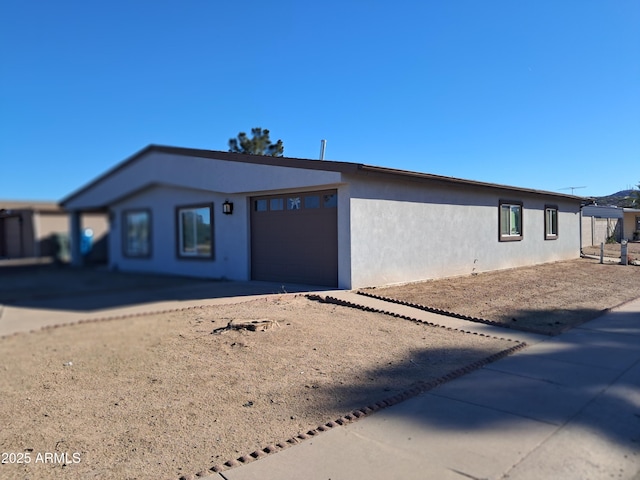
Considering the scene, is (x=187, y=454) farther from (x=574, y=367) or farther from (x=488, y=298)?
(x=488, y=298)

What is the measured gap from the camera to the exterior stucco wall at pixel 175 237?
46.4ft

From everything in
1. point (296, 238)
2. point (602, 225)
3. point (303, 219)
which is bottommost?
point (296, 238)

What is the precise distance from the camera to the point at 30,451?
12.5 feet

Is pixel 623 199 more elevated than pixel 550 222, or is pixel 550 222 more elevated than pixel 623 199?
pixel 623 199

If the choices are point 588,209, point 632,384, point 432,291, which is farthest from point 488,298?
point 588,209

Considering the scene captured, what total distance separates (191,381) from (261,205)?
8494 mm

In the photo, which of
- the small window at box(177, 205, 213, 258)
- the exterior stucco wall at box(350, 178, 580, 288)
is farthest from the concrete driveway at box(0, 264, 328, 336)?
the exterior stucco wall at box(350, 178, 580, 288)

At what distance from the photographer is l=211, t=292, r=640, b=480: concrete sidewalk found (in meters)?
3.39

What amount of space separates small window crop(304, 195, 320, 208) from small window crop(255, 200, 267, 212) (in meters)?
1.67

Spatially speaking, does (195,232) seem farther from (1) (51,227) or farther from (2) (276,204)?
(1) (51,227)

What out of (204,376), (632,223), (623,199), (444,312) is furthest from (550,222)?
(623,199)

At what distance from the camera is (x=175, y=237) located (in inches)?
651

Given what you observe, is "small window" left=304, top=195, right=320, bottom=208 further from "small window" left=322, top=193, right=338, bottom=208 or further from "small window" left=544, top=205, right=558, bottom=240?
"small window" left=544, top=205, right=558, bottom=240

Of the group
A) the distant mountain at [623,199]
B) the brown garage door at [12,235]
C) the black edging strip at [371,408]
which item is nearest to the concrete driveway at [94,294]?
the brown garage door at [12,235]
